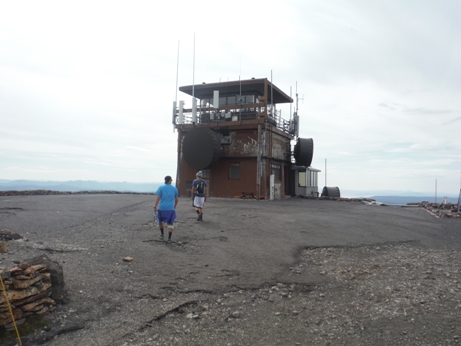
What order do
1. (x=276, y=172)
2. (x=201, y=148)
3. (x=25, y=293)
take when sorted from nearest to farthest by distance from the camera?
1. (x=25, y=293)
2. (x=201, y=148)
3. (x=276, y=172)

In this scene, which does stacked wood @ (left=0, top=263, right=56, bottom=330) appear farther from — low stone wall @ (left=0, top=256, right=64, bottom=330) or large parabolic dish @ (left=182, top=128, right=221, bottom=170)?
large parabolic dish @ (left=182, top=128, right=221, bottom=170)

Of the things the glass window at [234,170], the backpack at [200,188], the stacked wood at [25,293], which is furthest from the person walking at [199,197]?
the glass window at [234,170]

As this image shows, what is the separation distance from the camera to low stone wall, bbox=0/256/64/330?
4516mm

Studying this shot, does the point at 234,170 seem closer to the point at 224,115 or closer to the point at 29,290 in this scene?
the point at 224,115

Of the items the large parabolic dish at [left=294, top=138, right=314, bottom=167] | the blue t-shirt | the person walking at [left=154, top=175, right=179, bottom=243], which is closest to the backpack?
the person walking at [left=154, top=175, right=179, bottom=243]

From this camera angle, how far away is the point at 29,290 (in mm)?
4773

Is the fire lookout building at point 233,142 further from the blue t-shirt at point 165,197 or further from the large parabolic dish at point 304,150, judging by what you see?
the blue t-shirt at point 165,197

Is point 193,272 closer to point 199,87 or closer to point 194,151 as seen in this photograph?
point 194,151

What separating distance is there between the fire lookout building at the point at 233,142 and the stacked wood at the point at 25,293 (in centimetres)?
1775

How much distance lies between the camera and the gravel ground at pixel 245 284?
4.79m

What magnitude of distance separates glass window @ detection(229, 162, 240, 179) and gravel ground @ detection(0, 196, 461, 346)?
12.4m

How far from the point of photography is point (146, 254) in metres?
7.82

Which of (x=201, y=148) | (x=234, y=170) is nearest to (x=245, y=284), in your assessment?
(x=201, y=148)

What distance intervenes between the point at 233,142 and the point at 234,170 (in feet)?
5.85
